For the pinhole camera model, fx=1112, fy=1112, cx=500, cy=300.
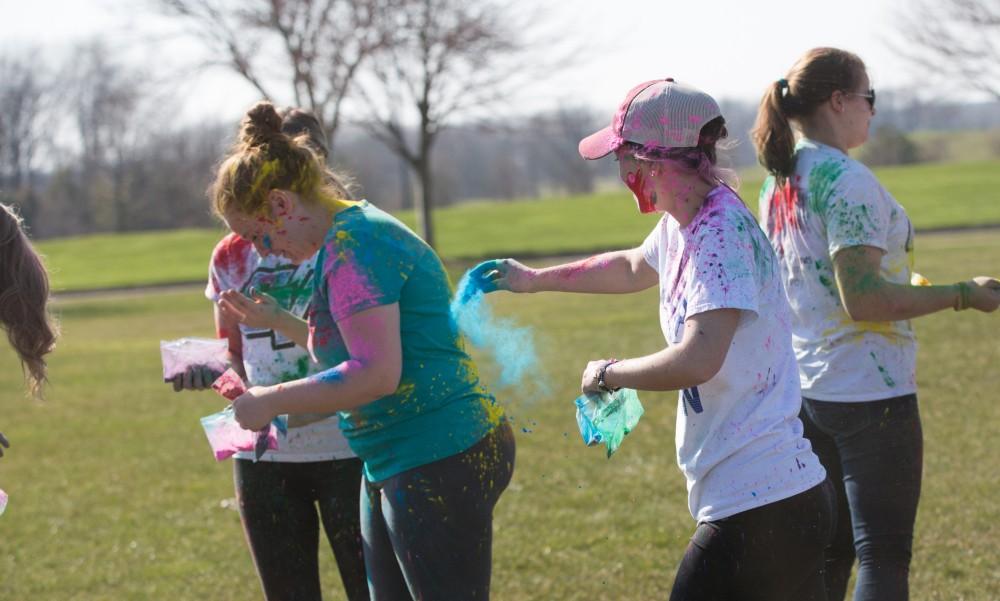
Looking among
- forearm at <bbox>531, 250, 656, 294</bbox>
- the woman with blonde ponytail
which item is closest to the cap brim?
forearm at <bbox>531, 250, 656, 294</bbox>

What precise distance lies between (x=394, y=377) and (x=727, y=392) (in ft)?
2.64

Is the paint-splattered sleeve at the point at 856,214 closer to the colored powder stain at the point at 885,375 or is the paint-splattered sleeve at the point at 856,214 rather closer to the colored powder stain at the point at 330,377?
the colored powder stain at the point at 885,375

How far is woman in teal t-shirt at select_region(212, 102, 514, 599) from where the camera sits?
9.01 feet

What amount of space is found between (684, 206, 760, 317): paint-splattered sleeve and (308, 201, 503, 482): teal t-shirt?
682mm

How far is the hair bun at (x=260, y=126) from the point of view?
120 inches

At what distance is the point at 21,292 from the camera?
128 inches

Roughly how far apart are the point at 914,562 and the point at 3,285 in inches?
154

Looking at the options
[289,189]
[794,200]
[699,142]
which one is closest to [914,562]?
[794,200]

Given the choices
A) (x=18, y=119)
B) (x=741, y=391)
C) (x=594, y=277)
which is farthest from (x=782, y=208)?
(x=18, y=119)

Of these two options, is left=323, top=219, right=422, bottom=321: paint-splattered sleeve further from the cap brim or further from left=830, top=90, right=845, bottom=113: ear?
left=830, top=90, right=845, bottom=113: ear

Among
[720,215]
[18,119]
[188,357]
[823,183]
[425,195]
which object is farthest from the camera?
[18,119]

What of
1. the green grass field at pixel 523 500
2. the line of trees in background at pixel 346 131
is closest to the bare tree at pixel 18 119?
the line of trees in background at pixel 346 131

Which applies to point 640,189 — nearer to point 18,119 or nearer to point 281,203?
point 281,203

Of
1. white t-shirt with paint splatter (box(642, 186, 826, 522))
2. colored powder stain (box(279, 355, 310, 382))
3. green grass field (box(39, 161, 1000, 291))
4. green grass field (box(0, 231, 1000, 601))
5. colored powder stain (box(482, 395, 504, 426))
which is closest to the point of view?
white t-shirt with paint splatter (box(642, 186, 826, 522))
